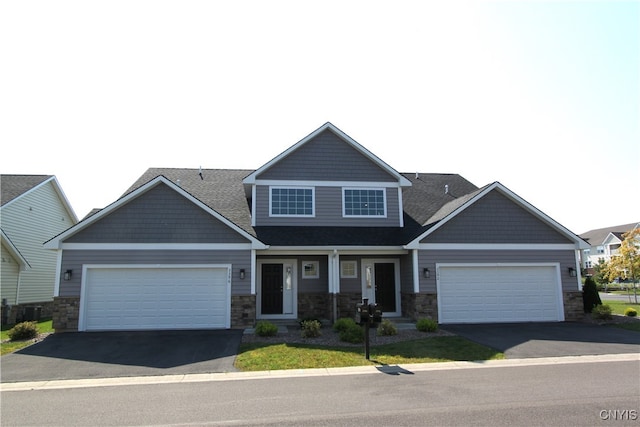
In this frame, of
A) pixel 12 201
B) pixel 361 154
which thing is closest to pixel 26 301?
pixel 12 201

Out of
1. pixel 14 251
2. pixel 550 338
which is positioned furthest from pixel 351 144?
pixel 14 251

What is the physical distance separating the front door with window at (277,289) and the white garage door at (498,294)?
5809mm

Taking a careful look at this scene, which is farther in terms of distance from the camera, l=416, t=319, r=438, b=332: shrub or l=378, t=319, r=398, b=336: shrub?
l=416, t=319, r=438, b=332: shrub

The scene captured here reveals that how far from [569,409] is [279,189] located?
42.3 ft

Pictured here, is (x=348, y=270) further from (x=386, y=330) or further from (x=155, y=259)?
(x=155, y=259)

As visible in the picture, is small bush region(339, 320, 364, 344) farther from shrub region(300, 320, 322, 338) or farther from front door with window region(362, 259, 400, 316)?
front door with window region(362, 259, 400, 316)

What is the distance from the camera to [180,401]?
22.3ft

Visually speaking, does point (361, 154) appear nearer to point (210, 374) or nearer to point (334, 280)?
point (334, 280)

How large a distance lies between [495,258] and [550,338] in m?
3.84

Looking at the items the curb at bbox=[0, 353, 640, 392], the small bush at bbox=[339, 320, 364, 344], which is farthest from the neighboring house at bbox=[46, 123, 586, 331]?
the curb at bbox=[0, 353, 640, 392]

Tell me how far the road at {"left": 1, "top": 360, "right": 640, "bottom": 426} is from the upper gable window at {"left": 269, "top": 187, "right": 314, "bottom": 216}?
9.12m

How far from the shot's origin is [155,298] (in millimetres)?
13961

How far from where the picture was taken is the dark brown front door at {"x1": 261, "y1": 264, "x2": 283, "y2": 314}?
16500 millimetres

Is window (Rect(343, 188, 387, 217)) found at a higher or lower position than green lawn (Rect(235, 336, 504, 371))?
higher
